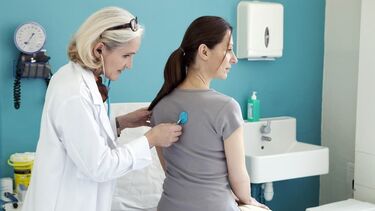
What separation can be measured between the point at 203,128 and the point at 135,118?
0.44 m

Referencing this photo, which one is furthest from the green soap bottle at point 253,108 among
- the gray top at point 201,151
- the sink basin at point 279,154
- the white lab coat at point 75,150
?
the white lab coat at point 75,150

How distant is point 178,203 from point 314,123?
2.04 m

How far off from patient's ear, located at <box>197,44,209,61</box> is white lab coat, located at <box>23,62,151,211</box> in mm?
317

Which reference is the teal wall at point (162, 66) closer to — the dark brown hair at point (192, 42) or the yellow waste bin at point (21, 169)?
the yellow waste bin at point (21, 169)

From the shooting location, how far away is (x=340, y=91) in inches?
126

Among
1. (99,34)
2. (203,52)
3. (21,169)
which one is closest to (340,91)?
(203,52)

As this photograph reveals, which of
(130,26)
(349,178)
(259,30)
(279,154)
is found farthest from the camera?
(349,178)

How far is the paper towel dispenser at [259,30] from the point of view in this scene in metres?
2.85

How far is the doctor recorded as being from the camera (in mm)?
1386

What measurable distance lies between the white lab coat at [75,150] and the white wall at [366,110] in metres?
1.62

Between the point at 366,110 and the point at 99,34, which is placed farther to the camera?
the point at 366,110

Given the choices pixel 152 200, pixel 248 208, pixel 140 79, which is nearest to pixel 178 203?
pixel 248 208

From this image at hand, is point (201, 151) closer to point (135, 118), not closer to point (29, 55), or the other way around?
point (135, 118)

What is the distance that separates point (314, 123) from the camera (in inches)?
132
